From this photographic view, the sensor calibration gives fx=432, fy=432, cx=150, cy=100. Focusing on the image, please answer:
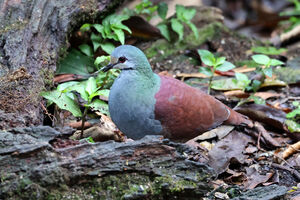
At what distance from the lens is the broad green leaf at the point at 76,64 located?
494 cm

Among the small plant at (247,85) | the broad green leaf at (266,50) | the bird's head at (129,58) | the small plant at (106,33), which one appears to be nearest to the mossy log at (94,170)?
the bird's head at (129,58)

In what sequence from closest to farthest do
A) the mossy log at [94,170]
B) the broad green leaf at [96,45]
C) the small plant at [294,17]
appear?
the mossy log at [94,170] < the broad green leaf at [96,45] < the small plant at [294,17]

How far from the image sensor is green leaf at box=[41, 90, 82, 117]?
3.55m

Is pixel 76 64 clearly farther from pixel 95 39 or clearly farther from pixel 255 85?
pixel 255 85

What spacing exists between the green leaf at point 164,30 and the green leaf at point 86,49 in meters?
1.18

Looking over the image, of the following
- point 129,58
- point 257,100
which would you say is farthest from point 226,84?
point 129,58

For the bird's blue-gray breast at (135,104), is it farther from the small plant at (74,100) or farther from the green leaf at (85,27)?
the green leaf at (85,27)

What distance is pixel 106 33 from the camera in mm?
5039

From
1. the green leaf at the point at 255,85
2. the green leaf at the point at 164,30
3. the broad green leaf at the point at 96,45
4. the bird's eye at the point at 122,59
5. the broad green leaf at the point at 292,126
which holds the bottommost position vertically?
the broad green leaf at the point at 292,126

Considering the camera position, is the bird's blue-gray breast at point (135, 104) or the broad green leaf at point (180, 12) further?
the broad green leaf at point (180, 12)

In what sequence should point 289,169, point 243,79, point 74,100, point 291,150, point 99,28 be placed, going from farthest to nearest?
point 99,28, point 243,79, point 291,150, point 289,169, point 74,100

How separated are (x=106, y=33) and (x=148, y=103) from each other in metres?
1.94

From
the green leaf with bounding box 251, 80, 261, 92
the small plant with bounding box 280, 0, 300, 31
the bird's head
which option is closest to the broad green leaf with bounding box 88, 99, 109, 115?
the bird's head

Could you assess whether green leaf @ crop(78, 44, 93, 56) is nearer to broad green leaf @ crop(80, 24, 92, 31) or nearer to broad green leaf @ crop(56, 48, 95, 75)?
broad green leaf @ crop(56, 48, 95, 75)
